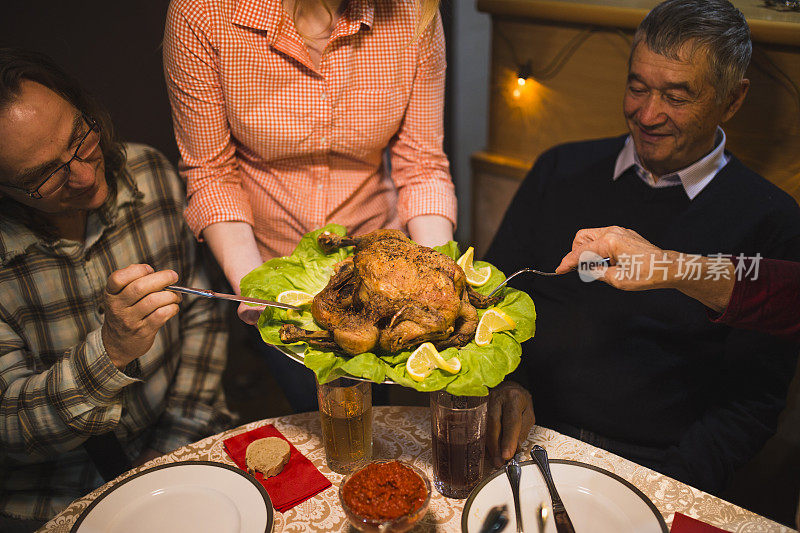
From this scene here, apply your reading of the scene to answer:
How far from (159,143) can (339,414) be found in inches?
50.0

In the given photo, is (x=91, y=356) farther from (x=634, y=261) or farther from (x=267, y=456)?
(x=634, y=261)

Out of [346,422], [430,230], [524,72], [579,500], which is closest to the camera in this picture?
[579,500]

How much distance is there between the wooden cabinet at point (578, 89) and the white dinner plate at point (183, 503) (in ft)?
5.03

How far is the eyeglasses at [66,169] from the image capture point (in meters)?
1.67

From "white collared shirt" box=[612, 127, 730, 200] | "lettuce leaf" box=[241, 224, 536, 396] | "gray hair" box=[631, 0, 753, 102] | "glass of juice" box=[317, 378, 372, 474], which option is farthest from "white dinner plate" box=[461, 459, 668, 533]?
"gray hair" box=[631, 0, 753, 102]

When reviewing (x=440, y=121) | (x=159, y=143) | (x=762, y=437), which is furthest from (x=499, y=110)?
(x=762, y=437)

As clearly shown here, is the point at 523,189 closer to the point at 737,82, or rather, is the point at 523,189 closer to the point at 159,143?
the point at 737,82

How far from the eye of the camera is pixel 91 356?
169cm

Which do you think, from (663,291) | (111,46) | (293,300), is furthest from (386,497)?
(111,46)

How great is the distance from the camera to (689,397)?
6.36 feet

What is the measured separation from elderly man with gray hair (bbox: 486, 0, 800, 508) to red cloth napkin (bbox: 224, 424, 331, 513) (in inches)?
18.5

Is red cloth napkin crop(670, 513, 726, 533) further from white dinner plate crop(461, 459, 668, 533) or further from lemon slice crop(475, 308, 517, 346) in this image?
lemon slice crop(475, 308, 517, 346)

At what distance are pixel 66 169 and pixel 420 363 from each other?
112 centimetres

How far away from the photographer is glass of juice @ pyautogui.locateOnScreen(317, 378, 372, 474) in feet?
4.99
